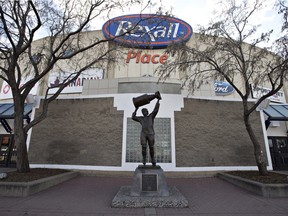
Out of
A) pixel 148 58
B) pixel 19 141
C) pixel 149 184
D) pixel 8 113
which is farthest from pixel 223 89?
pixel 8 113

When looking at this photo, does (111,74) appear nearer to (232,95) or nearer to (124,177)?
(124,177)

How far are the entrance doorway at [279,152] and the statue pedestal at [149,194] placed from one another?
1217 cm

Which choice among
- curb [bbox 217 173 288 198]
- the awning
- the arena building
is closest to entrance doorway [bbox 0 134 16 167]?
the awning

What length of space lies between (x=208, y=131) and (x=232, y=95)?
8.32m

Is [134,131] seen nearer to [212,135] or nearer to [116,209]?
[212,135]

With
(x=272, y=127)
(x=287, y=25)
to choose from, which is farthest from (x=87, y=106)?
(x=272, y=127)

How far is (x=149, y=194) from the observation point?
5.70 metres

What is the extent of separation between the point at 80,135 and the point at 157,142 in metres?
5.26

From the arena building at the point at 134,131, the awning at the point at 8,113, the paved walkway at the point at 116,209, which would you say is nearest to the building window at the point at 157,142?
the arena building at the point at 134,131

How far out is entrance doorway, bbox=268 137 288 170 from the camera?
13.5 meters

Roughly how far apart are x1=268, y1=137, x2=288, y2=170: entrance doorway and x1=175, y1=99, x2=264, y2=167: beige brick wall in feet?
12.7

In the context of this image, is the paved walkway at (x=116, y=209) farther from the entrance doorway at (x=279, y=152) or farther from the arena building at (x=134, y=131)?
the entrance doorway at (x=279, y=152)

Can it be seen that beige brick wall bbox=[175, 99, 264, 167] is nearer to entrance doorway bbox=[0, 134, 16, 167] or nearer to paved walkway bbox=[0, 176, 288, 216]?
paved walkway bbox=[0, 176, 288, 216]

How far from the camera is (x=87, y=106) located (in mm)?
11914
